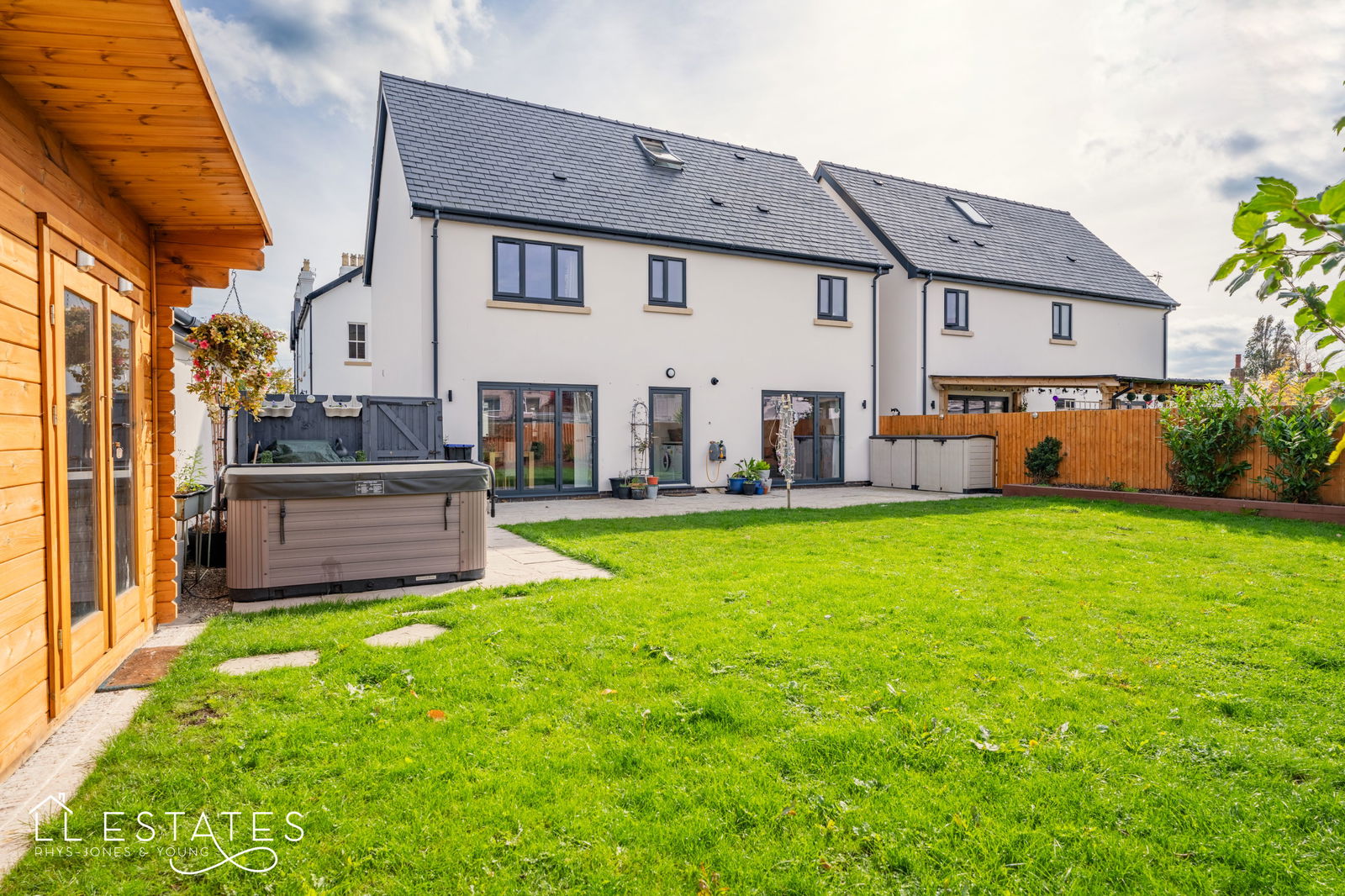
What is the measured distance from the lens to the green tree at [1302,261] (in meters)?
1.00

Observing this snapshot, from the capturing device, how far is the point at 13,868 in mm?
2340

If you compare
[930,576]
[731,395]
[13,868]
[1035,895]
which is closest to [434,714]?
[13,868]

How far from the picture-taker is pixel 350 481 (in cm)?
604

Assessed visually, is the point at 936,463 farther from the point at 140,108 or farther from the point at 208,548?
the point at 140,108

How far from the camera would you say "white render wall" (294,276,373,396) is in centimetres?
2220

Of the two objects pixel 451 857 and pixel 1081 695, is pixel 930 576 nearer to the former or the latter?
pixel 1081 695

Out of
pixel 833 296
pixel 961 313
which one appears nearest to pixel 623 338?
pixel 833 296

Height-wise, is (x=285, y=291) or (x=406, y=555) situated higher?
(x=285, y=291)

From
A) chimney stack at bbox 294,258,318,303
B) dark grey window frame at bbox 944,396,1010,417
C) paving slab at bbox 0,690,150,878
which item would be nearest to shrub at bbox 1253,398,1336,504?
dark grey window frame at bbox 944,396,1010,417

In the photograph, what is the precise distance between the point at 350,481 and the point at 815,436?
1227cm

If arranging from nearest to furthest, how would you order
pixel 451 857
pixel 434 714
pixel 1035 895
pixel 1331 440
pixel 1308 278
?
pixel 1308 278 → pixel 1035 895 → pixel 451 857 → pixel 434 714 → pixel 1331 440

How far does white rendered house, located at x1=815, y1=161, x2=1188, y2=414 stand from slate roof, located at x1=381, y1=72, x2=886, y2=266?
2.12 meters

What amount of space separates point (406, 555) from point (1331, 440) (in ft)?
43.7

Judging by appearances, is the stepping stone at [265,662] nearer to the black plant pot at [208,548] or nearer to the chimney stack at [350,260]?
the black plant pot at [208,548]
